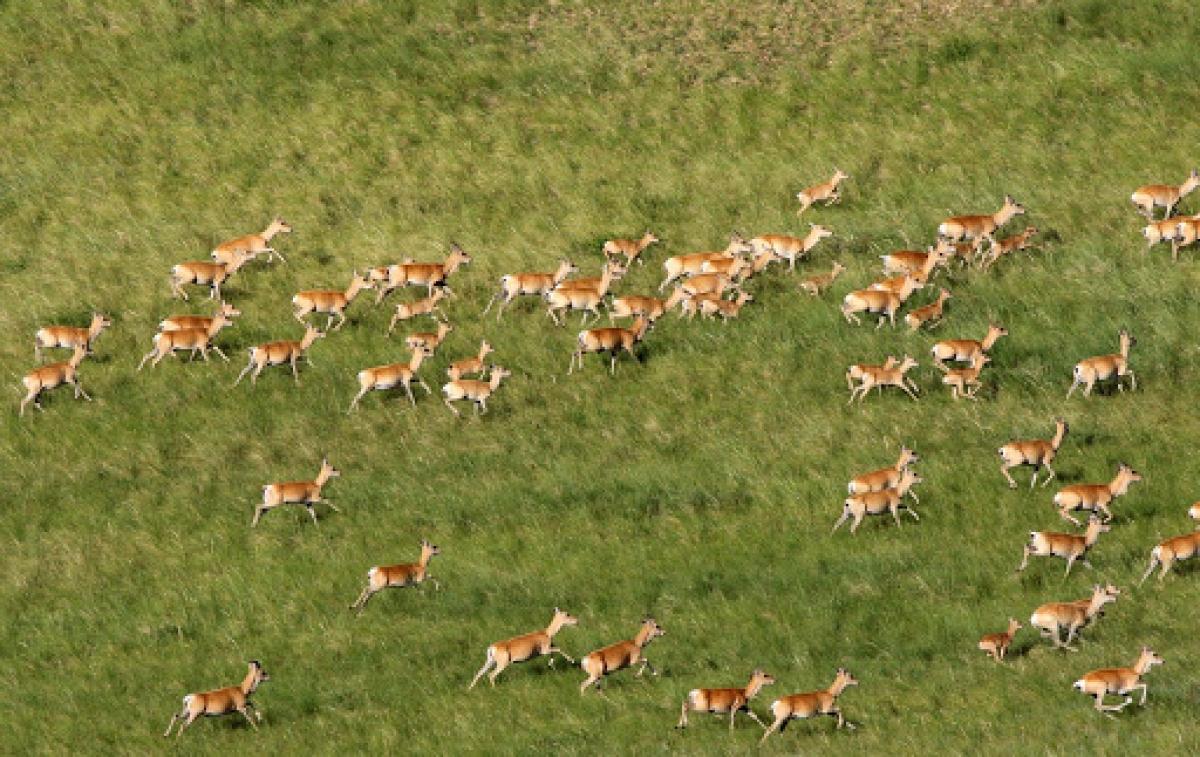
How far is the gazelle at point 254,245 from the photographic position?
34875 millimetres

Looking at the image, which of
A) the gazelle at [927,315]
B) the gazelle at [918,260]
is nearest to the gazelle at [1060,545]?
the gazelle at [927,315]

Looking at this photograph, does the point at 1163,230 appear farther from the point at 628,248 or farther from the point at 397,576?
the point at 397,576

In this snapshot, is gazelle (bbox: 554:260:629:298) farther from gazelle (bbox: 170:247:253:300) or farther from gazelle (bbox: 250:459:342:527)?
gazelle (bbox: 250:459:342:527)

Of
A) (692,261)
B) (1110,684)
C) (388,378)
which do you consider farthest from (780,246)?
(1110,684)

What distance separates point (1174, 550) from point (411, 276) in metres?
13.4

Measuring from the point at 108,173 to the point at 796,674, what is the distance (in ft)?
62.5

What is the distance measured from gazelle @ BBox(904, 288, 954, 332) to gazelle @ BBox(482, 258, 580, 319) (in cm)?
553

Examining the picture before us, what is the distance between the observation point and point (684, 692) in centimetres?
2455

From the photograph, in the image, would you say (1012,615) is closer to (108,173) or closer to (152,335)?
(152,335)

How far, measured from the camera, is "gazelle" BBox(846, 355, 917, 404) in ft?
103

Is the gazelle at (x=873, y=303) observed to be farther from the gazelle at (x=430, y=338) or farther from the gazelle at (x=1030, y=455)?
the gazelle at (x=430, y=338)

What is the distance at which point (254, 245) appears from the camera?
35.3m

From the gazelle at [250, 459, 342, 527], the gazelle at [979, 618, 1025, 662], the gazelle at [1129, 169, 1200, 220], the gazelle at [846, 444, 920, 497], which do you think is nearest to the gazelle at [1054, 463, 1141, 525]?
the gazelle at [846, 444, 920, 497]

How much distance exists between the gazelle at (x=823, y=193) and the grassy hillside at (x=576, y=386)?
279 millimetres
